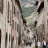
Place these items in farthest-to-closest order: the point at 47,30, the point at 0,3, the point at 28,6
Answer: the point at 28,6
the point at 47,30
the point at 0,3

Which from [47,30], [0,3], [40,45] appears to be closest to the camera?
[0,3]

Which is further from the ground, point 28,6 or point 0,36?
point 28,6

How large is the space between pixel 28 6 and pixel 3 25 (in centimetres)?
12660

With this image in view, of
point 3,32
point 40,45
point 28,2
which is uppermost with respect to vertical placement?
point 28,2

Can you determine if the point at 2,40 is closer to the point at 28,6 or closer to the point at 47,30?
the point at 47,30

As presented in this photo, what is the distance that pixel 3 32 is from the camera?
2714 cm

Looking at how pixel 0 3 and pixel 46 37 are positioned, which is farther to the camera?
pixel 46 37

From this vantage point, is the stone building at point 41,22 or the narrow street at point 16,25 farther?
the stone building at point 41,22

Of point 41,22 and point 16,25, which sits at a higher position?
point 41,22

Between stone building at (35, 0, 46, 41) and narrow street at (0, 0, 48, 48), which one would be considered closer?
narrow street at (0, 0, 48, 48)

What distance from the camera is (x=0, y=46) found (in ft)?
84.7

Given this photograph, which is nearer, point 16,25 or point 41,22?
point 16,25

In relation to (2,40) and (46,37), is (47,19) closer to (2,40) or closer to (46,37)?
(46,37)

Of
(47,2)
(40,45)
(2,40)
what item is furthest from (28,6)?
(2,40)
